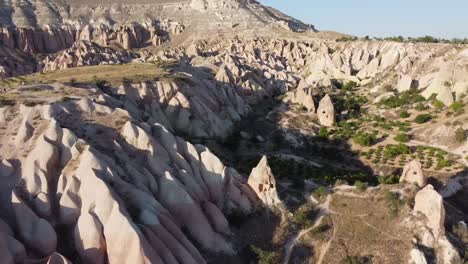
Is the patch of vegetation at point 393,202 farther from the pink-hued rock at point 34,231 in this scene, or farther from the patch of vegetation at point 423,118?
the patch of vegetation at point 423,118

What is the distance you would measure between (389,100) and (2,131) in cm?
6197

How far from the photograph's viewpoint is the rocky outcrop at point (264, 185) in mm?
37031

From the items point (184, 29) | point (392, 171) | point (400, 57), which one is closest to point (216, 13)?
point (184, 29)

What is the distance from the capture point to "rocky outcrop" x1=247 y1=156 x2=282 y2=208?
3703cm

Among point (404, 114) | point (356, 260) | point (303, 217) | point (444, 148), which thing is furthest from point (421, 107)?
point (356, 260)

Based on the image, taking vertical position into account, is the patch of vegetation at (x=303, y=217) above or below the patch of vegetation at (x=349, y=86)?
above

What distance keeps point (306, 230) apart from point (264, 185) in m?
5.28

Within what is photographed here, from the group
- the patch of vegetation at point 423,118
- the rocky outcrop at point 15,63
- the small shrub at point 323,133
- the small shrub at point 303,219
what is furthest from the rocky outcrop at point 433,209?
→ the rocky outcrop at point 15,63

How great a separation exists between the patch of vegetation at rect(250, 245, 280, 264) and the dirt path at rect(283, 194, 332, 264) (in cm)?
85

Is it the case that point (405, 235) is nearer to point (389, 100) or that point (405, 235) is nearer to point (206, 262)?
point (206, 262)

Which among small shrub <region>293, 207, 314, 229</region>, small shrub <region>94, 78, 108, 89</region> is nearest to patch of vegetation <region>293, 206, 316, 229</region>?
small shrub <region>293, 207, 314, 229</region>

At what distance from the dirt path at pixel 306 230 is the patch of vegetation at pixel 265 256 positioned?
85 cm

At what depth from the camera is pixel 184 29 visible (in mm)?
177000

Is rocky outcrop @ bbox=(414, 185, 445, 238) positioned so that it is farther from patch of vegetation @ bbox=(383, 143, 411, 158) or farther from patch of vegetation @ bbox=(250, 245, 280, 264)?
patch of vegetation @ bbox=(383, 143, 411, 158)
